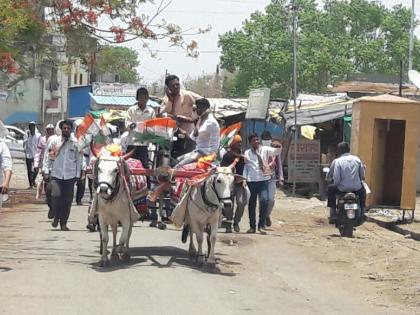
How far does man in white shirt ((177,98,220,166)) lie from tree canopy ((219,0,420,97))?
151 feet

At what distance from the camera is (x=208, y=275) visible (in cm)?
1059

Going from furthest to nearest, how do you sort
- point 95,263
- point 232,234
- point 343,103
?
point 343,103 → point 232,234 → point 95,263

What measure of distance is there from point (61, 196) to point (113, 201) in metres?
4.09

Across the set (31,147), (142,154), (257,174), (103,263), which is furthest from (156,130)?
(31,147)

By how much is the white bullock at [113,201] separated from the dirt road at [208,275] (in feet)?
1.01

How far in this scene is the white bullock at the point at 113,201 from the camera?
10359mm

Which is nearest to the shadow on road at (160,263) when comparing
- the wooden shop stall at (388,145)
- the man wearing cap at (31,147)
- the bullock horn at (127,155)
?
the bullock horn at (127,155)

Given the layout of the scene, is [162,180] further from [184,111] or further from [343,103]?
[343,103]

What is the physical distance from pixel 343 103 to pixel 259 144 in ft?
32.6

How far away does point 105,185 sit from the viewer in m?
10.2

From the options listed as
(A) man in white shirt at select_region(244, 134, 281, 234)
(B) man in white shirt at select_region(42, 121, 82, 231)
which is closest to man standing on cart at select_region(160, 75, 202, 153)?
(B) man in white shirt at select_region(42, 121, 82, 231)

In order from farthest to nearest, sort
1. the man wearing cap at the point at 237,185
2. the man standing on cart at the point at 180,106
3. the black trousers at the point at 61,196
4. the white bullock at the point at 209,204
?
the man wearing cap at the point at 237,185
the black trousers at the point at 61,196
the man standing on cart at the point at 180,106
the white bullock at the point at 209,204

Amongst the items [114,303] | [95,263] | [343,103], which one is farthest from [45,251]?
[343,103]

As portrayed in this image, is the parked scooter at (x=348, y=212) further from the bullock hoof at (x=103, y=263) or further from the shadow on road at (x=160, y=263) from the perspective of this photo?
the bullock hoof at (x=103, y=263)
